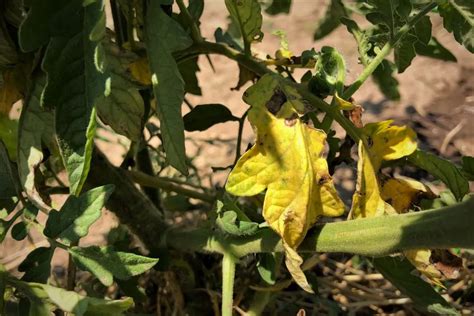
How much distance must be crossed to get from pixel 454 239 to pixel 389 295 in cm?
74

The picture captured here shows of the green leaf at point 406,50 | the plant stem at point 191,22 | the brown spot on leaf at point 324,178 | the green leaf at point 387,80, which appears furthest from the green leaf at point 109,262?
the green leaf at point 387,80

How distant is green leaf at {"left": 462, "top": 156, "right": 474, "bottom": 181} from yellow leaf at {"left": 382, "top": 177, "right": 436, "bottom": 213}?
0.08 m

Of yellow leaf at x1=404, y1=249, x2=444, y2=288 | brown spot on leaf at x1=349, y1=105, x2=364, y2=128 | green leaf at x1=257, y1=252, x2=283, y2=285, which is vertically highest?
brown spot on leaf at x1=349, y1=105, x2=364, y2=128

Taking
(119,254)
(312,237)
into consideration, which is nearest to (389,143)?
(312,237)

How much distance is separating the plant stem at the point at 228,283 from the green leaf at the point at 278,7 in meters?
0.54

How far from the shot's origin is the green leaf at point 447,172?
35.3 inches

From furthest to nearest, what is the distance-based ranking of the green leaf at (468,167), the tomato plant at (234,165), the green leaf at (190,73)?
the green leaf at (190,73)
the green leaf at (468,167)
the tomato plant at (234,165)

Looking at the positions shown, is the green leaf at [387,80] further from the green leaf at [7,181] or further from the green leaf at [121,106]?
the green leaf at [7,181]

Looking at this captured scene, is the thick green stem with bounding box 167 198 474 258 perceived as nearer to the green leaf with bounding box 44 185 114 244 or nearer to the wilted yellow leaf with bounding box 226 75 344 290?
the wilted yellow leaf with bounding box 226 75 344 290

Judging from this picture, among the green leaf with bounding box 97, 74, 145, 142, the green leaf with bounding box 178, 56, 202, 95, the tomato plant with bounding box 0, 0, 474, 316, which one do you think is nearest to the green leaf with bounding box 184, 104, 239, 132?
the tomato plant with bounding box 0, 0, 474, 316

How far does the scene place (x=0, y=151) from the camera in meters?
0.89

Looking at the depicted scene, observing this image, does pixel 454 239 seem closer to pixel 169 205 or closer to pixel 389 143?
pixel 389 143

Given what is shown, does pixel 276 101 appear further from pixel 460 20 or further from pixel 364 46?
pixel 460 20

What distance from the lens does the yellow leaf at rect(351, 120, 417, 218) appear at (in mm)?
825
